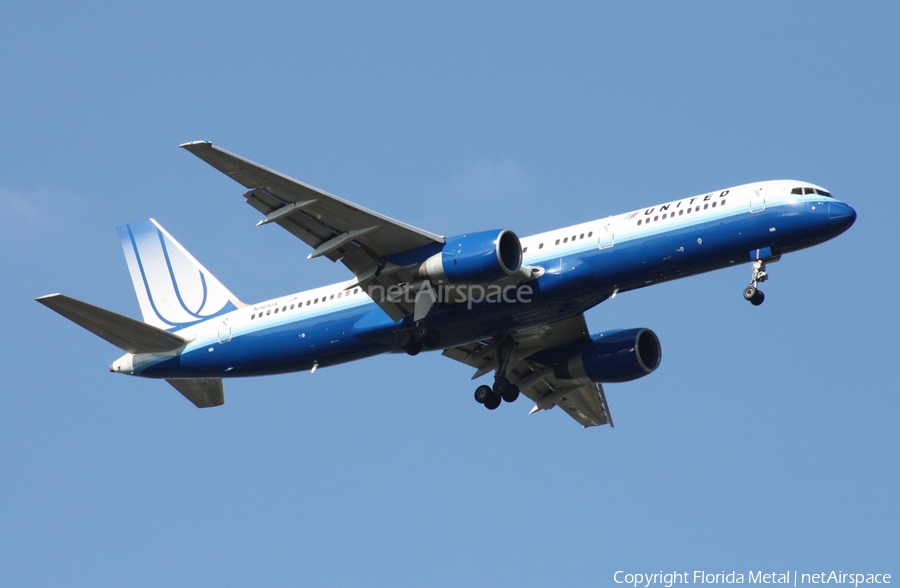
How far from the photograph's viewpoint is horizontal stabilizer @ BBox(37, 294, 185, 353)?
4141cm

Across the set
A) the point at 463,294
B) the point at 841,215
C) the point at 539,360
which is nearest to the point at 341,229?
the point at 463,294

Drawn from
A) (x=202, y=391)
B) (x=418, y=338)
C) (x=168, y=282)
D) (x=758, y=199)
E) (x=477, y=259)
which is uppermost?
(x=168, y=282)

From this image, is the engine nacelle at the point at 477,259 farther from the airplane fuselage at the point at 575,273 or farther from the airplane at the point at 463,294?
the airplane fuselage at the point at 575,273

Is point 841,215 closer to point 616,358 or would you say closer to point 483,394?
point 616,358

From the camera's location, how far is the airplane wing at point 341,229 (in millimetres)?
38625

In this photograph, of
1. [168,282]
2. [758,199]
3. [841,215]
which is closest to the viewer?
[841,215]

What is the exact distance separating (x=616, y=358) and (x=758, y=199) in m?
9.23

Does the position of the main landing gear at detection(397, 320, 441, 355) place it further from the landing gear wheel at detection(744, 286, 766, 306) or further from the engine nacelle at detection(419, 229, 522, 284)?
the landing gear wheel at detection(744, 286, 766, 306)

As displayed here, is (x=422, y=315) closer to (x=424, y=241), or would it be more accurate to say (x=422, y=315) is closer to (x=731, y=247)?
(x=424, y=241)

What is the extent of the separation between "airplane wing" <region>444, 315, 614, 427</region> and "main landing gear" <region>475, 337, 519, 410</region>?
0.79ft

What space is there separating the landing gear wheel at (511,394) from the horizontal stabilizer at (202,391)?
409 inches

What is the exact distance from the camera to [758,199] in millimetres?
39250

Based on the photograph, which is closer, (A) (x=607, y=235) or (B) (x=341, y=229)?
(A) (x=607, y=235)

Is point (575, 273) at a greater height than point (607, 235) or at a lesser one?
lesser
